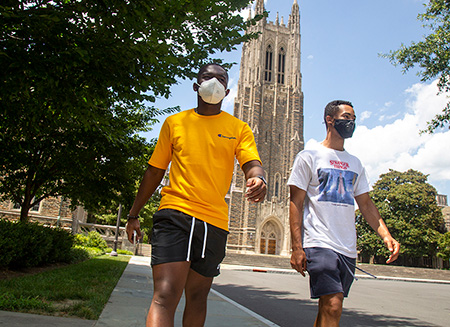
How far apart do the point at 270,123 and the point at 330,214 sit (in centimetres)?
4533

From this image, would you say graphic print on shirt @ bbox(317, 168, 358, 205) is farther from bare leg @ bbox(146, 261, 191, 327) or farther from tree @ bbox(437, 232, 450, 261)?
tree @ bbox(437, 232, 450, 261)

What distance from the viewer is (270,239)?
4306cm

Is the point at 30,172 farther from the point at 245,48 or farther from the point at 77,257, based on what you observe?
the point at 245,48

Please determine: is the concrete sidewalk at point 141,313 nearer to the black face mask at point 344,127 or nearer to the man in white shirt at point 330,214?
the man in white shirt at point 330,214

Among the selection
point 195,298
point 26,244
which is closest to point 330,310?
point 195,298

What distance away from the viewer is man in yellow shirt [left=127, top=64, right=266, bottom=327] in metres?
2.19

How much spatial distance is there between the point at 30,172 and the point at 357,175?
32.7 feet

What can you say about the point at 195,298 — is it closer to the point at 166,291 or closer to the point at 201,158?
the point at 166,291

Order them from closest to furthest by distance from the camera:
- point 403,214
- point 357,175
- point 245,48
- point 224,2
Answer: point 357,175
point 224,2
point 403,214
point 245,48

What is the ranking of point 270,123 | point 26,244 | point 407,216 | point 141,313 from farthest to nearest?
1. point 270,123
2. point 407,216
3. point 26,244
4. point 141,313

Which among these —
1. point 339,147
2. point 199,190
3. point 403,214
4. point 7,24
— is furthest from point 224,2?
point 403,214

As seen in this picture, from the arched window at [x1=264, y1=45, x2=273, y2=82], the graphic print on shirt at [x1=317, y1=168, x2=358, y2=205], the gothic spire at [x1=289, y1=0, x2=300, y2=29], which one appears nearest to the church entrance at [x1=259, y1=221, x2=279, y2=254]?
the arched window at [x1=264, y1=45, x2=273, y2=82]

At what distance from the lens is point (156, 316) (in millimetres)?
2064

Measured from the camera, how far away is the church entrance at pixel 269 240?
4262 centimetres
